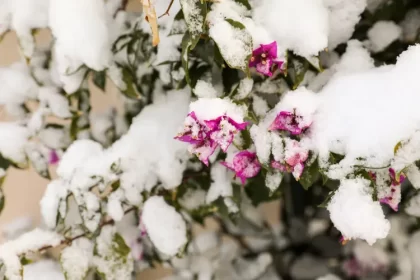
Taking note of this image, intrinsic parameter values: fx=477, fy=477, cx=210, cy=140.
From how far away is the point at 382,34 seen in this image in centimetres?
71

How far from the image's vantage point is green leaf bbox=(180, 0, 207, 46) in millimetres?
548

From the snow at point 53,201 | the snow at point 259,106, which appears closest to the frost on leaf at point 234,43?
the snow at point 259,106

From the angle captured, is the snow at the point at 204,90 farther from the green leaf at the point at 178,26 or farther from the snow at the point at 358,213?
the snow at the point at 358,213

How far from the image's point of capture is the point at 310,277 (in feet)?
3.44

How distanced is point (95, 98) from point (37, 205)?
0.30 meters

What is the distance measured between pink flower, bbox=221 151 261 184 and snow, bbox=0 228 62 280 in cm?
31

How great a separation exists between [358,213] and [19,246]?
0.50 m

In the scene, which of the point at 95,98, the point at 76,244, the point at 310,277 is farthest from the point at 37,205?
the point at 310,277

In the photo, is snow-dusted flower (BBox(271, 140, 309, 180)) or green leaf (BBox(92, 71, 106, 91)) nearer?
snow-dusted flower (BBox(271, 140, 309, 180))

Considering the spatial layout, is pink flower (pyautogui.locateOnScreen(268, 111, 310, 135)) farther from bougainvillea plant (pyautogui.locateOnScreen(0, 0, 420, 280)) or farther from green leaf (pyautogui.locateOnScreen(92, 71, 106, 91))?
green leaf (pyautogui.locateOnScreen(92, 71, 106, 91))

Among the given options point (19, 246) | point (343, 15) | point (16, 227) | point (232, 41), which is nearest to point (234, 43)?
point (232, 41)

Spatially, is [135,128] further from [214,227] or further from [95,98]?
[214,227]

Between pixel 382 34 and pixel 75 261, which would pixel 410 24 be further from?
pixel 75 261

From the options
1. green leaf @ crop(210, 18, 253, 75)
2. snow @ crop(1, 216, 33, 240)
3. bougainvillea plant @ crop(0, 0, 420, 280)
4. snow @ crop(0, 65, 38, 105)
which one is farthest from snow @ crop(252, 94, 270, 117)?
snow @ crop(1, 216, 33, 240)
